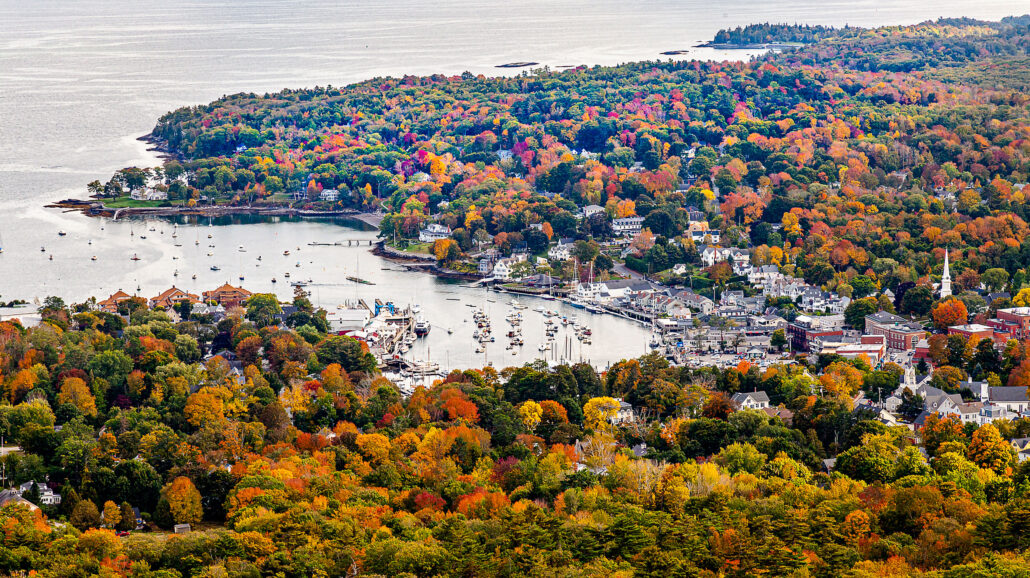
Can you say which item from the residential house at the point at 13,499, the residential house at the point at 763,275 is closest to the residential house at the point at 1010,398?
the residential house at the point at 763,275

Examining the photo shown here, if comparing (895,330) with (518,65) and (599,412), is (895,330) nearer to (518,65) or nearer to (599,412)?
(599,412)

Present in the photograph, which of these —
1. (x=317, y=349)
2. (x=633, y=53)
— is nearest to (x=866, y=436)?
(x=317, y=349)

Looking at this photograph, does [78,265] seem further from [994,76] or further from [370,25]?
[370,25]

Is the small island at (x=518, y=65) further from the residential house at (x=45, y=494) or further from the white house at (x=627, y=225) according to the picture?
the residential house at (x=45, y=494)

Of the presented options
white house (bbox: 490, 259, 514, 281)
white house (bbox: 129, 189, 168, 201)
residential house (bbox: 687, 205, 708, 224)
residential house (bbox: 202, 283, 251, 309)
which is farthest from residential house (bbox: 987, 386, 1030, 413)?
white house (bbox: 129, 189, 168, 201)

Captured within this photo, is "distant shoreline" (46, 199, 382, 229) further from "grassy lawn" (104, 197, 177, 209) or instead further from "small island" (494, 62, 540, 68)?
"small island" (494, 62, 540, 68)

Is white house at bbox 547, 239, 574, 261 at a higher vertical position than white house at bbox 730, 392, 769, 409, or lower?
higher
